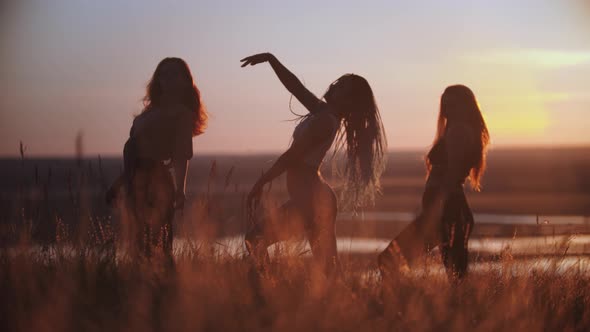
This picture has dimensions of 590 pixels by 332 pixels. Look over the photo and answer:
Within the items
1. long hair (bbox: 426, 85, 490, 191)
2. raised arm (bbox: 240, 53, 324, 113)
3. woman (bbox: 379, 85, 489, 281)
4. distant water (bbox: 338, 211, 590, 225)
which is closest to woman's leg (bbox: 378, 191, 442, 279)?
woman (bbox: 379, 85, 489, 281)

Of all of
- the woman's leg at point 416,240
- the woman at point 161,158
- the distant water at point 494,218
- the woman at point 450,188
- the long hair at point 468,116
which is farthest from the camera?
the distant water at point 494,218

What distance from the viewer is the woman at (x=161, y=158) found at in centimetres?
609

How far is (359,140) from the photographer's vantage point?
20.8ft

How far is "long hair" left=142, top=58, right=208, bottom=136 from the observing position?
630 cm

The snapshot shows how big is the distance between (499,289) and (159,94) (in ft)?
9.18

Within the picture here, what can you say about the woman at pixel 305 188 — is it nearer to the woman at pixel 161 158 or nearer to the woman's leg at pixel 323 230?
the woman's leg at pixel 323 230

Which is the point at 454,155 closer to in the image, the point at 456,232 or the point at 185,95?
the point at 456,232

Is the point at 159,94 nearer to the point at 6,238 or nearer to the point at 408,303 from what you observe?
the point at 6,238

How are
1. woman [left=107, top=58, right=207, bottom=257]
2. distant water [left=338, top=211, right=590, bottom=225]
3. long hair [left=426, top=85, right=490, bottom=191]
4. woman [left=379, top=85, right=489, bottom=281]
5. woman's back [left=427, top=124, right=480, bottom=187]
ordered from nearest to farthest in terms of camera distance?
1. woman [left=107, top=58, right=207, bottom=257]
2. woman [left=379, top=85, right=489, bottom=281]
3. woman's back [left=427, top=124, right=480, bottom=187]
4. long hair [left=426, top=85, right=490, bottom=191]
5. distant water [left=338, top=211, right=590, bottom=225]

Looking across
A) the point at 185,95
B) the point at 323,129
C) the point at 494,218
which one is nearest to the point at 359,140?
the point at 323,129

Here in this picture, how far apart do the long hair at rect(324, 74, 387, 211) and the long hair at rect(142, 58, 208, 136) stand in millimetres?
933

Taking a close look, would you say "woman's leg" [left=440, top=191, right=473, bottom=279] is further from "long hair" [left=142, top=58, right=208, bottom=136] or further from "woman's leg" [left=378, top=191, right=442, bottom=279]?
"long hair" [left=142, top=58, right=208, bottom=136]

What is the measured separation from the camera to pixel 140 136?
6164mm

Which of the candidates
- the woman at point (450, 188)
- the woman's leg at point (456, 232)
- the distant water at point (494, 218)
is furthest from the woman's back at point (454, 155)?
the distant water at point (494, 218)
